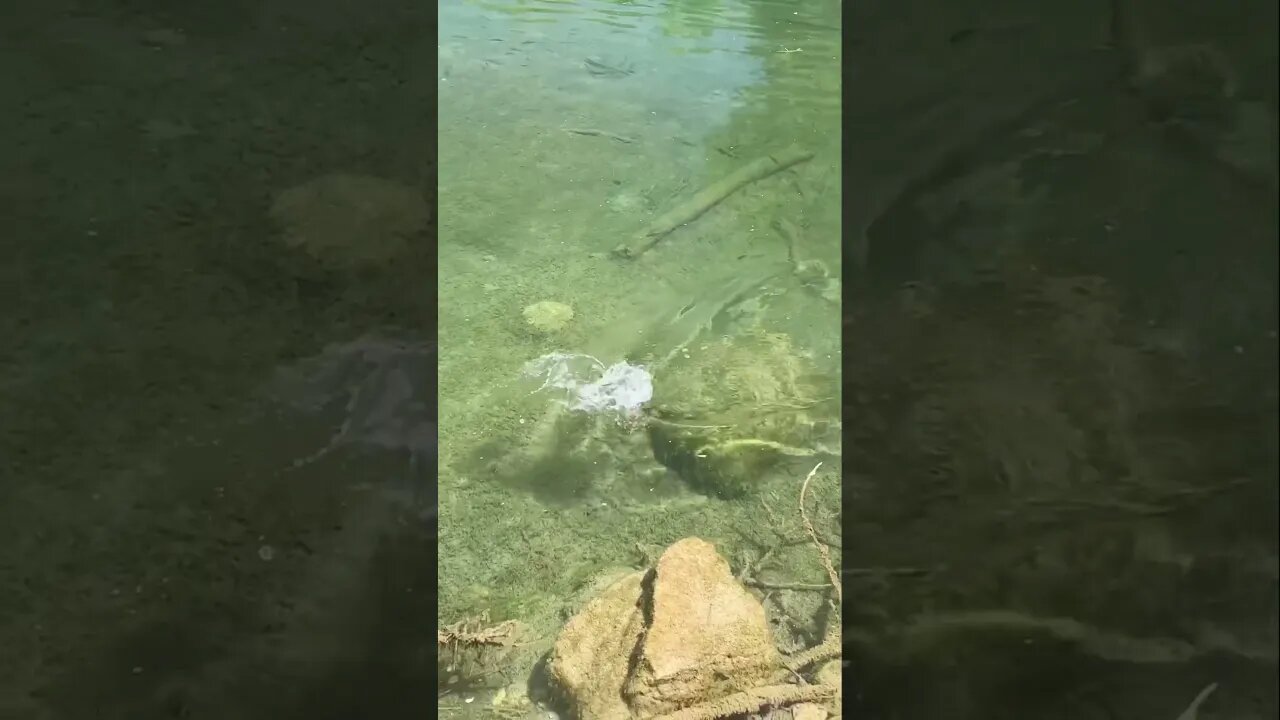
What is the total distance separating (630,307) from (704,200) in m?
0.16

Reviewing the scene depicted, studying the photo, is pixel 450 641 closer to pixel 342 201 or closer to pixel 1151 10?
pixel 342 201

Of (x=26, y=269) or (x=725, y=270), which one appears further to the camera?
(x=725, y=270)

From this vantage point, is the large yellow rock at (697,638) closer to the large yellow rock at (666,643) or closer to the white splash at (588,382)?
the large yellow rock at (666,643)

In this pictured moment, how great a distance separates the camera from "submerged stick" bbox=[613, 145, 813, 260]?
92 cm

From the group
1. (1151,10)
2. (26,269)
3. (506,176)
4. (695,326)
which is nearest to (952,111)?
(1151,10)

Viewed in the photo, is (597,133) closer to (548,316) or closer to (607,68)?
(607,68)

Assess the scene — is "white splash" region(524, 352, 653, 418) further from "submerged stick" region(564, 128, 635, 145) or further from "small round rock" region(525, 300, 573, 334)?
"submerged stick" region(564, 128, 635, 145)

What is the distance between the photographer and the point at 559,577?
889 mm

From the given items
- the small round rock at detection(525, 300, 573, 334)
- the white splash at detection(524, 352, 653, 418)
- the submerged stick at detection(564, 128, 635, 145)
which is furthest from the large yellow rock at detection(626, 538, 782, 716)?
the submerged stick at detection(564, 128, 635, 145)

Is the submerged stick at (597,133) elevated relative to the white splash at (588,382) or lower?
elevated

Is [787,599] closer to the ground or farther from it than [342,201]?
closer to the ground

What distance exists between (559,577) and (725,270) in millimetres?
420

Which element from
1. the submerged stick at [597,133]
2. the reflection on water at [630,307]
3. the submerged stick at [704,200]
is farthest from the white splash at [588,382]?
the submerged stick at [597,133]

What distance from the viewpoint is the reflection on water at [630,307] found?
0.88 meters
